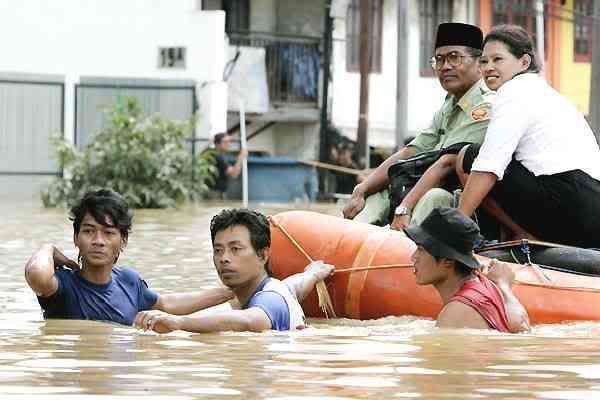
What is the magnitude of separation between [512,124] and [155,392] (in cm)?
372

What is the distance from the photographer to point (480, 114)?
10.4 m

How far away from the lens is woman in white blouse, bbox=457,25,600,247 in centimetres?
960

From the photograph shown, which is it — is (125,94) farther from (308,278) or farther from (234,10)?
(308,278)

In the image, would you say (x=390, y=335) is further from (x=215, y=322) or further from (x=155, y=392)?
(x=155, y=392)

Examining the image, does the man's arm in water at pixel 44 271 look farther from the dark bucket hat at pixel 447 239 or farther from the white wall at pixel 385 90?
the white wall at pixel 385 90

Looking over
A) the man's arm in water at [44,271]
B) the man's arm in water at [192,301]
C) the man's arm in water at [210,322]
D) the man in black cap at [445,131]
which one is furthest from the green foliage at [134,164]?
the man's arm in water at [210,322]

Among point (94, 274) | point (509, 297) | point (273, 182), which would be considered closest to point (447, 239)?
point (509, 297)

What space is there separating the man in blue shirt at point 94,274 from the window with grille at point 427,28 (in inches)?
1147

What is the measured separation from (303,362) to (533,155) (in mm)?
2781

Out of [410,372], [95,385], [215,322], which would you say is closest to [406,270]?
[215,322]

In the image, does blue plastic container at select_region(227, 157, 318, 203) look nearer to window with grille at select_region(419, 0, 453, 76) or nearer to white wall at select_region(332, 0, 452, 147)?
white wall at select_region(332, 0, 452, 147)

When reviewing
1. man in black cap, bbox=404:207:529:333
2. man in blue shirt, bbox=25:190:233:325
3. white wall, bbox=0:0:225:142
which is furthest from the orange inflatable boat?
white wall, bbox=0:0:225:142

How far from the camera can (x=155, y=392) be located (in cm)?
641

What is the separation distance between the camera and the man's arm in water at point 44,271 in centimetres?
848
